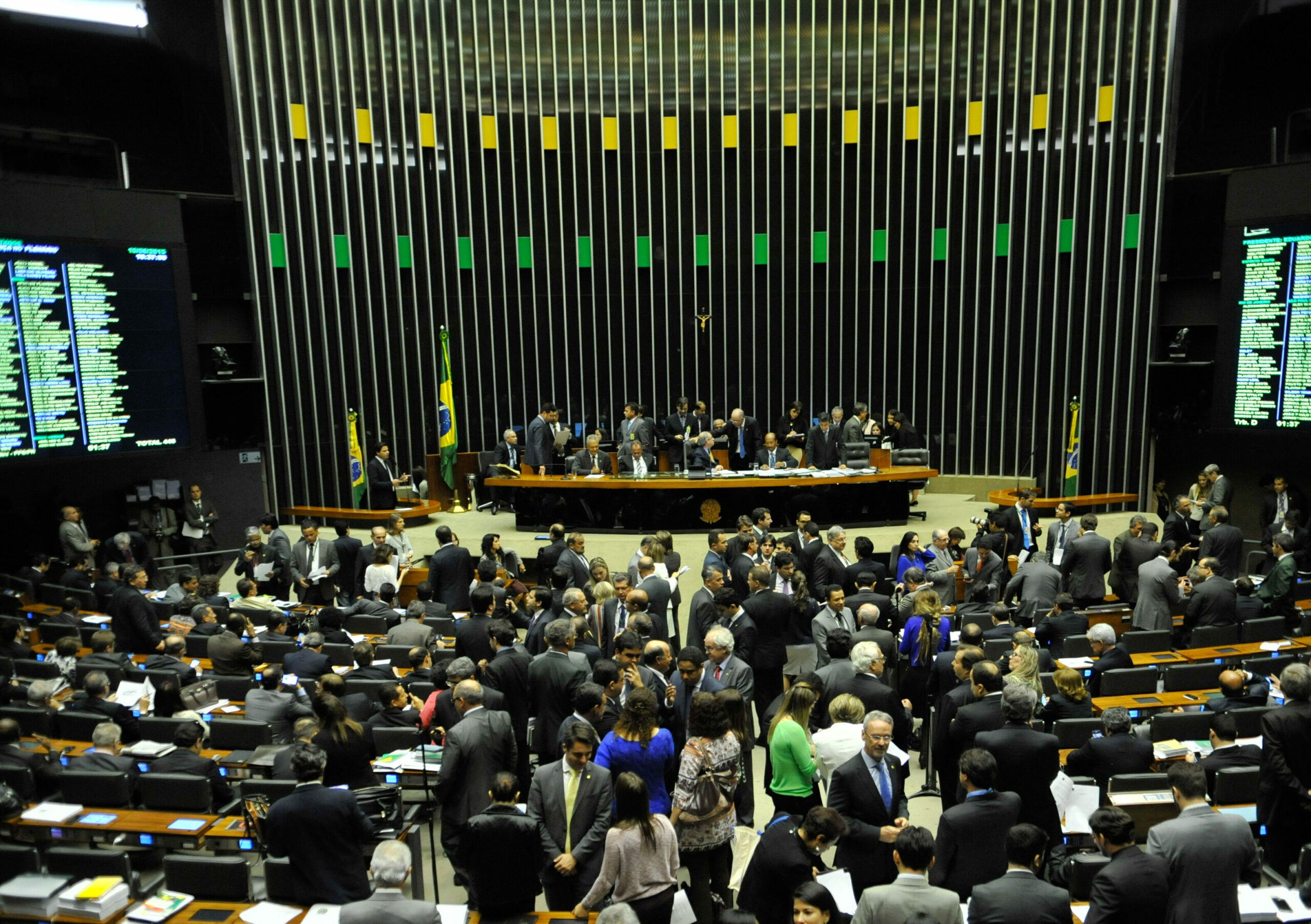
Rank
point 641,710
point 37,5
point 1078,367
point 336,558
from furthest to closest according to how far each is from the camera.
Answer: point 1078,367, point 37,5, point 336,558, point 641,710

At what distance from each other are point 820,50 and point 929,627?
11886 millimetres

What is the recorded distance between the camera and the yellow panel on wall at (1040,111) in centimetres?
1502

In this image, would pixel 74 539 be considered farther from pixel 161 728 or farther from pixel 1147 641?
pixel 1147 641

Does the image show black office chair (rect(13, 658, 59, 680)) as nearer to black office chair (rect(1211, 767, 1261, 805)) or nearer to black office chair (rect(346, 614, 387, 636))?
black office chair (rect(346, 614, 387, 636))

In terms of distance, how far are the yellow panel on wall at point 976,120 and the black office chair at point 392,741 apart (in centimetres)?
1337

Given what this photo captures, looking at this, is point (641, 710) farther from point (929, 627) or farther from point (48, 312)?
point (48, 312)

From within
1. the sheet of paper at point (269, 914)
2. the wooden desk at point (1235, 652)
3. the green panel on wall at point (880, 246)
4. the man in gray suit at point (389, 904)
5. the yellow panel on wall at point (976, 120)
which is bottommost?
the wooden desk at point (1235, 652)

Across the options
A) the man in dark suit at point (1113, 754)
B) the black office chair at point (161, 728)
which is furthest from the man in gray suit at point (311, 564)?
the man in dark suit at point (1113, 754)

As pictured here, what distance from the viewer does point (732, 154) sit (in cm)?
1612

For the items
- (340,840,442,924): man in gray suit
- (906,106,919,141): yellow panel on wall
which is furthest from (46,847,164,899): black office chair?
(906,106,919,141): yellow panel on wall

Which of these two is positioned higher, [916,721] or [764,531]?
[764,531]

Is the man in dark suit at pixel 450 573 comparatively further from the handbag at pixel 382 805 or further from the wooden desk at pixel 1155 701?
A: the wooden desk at pixel 1155 701

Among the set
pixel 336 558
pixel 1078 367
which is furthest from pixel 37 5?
pixel 1078 367

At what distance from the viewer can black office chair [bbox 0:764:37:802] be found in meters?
5.27
